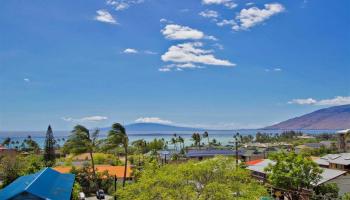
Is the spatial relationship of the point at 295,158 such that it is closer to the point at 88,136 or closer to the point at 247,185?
the point at 247,185

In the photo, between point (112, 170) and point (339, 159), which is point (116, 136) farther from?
point (339, 159)

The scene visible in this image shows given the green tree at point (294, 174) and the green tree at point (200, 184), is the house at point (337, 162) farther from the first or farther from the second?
the green tree at point (200, 184)

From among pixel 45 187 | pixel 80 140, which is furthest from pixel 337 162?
pixel 45 187

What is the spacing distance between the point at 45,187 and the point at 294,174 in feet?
60.9

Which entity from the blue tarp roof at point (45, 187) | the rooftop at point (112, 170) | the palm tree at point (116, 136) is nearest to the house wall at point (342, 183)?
the palm tree at point (116, 136)

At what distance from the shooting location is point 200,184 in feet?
62.0

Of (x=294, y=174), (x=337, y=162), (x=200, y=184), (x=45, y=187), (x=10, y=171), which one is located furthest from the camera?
(x=337, y=162)

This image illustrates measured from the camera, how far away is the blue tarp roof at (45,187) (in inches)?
797

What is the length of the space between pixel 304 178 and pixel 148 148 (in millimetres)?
78229

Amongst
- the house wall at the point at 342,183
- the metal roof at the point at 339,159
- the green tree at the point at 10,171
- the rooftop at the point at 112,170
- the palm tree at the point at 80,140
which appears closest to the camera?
the house wall at the point at 342,183

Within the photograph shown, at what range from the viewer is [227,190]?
56.5 feet

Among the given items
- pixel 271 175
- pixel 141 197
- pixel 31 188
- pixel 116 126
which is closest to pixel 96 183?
pixel 116 126

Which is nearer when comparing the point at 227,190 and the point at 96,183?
the point at 227,190

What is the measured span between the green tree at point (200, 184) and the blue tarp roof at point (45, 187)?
4.14 meters
